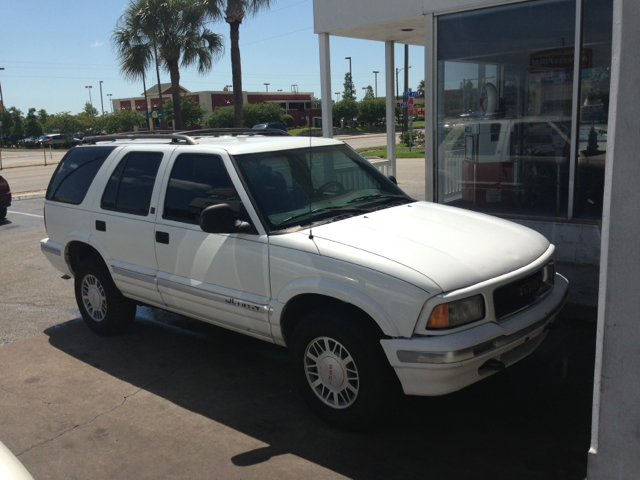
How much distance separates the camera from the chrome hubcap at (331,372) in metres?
3.74

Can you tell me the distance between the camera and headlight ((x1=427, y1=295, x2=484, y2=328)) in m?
3.39

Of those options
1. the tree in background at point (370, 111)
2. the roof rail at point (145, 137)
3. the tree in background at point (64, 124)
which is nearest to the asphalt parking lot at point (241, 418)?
the roof rail at point (145, 137)

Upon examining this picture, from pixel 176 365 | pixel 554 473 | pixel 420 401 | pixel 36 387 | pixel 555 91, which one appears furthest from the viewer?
pixel 555 91

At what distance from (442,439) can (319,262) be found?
4.49 ft

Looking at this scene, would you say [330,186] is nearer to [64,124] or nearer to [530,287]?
[530,287]

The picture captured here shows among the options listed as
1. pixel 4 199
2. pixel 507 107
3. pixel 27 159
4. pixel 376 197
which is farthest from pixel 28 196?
pixel 27 159

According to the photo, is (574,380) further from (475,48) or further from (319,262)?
(475,48)

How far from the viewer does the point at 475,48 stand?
836 centimetres

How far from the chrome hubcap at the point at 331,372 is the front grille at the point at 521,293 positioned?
97 cm

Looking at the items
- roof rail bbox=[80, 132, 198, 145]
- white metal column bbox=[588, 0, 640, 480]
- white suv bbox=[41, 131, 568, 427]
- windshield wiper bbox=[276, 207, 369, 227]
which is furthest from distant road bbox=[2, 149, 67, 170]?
white metal column bbox=[588, 0, 640, 480]

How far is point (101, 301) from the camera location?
5.73 meters

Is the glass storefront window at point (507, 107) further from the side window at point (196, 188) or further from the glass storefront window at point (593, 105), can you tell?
the side window at point (196, 188)

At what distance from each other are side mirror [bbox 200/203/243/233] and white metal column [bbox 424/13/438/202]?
5.15m

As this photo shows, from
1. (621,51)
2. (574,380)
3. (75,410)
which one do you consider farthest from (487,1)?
(75,410)
